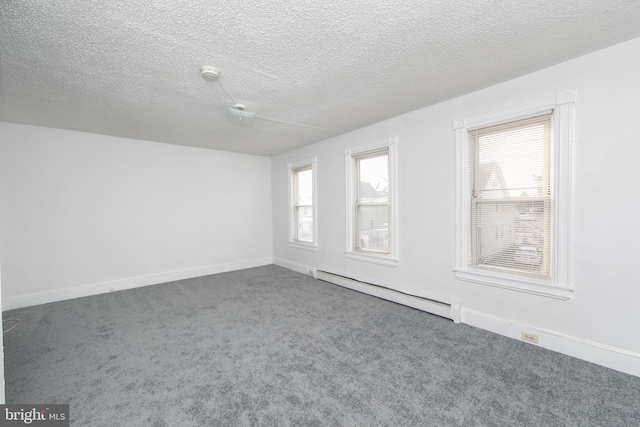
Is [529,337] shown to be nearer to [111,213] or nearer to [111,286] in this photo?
[111,286]

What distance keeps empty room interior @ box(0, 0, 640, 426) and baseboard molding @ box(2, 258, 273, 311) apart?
30 millimetres

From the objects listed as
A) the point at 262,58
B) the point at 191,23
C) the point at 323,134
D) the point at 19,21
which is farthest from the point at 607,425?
Result: the point at 19,21

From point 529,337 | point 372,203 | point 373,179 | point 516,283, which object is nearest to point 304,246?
point 372,203

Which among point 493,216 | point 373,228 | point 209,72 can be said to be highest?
point 209,72

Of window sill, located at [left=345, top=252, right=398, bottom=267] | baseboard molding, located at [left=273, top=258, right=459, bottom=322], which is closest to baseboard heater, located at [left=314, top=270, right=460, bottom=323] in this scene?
baseboard molding, located at [left=273, top=258, right=459, bottom=322]

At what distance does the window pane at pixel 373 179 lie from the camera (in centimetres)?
387

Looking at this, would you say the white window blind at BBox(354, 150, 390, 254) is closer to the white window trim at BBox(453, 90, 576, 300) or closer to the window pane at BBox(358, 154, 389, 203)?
the window pane at BBox(358, 154, 389, 203)

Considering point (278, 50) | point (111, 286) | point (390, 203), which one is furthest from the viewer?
point (111, 286)

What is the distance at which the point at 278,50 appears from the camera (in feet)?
6.62

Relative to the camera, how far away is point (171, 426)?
1.61 meters

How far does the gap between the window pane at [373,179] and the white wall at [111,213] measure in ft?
8.57

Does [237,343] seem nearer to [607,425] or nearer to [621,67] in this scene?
[607,425]

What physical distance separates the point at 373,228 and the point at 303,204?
179 centimetres

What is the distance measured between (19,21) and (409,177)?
11.7 ft
